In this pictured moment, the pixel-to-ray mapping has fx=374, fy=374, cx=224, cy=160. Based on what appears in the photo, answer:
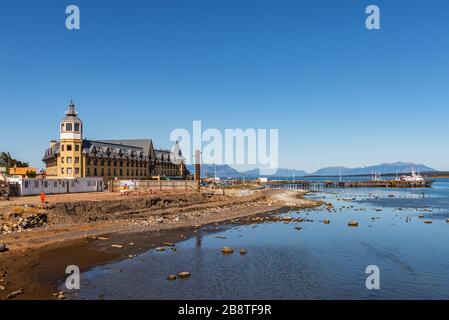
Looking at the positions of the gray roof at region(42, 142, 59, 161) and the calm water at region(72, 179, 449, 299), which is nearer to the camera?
the calm water at region(72, 179, 449, 299)

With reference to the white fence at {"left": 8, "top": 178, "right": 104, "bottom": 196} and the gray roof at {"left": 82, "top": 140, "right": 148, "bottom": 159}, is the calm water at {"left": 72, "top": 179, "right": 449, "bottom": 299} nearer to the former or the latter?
the white fence at {"left": 8, "top": 178, "right": 104, "bottom": 196}

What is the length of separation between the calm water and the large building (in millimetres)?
54796

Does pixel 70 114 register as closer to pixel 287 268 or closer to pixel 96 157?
pixel 96 157

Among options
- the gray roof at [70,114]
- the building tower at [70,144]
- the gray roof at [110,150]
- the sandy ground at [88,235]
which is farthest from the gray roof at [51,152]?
the sandy ground at [88,235]

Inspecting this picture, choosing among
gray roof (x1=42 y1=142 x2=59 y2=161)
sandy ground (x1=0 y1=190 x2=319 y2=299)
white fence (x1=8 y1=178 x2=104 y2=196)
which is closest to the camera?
sandy ground (x1=0 y1=190 x2=319 y2=299)

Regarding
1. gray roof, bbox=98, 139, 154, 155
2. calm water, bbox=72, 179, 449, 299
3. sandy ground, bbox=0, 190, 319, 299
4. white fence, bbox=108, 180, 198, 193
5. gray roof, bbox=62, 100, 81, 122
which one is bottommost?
calm water, bbox=72, 179, 449, 299

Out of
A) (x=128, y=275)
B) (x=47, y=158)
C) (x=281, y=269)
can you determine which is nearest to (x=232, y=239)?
(x=281, y=269)

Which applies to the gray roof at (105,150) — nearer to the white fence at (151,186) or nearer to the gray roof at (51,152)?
the gray roof at (51,152)

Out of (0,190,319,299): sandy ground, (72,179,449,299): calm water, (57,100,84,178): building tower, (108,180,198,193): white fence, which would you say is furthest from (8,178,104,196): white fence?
Answer: (72,179,449,299): calm water

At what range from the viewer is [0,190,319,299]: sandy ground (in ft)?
73.6

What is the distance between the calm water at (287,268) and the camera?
2052cm

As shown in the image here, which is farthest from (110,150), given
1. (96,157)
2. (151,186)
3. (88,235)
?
(88,235)

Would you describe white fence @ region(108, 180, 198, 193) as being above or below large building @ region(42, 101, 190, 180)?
below

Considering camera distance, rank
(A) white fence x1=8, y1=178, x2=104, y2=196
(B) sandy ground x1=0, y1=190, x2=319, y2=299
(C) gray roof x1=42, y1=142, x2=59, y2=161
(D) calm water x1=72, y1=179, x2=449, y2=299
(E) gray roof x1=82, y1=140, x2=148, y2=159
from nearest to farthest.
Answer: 1. (D) calm water x1=72, y1=179, x2=449, y2=299
2. (B) sandy ground x1=0, y1=190, x2=319, y2=299
3. (A) white fence x1=8, y1=178, x2=104, y2=196
4. (E) gray roof x1=82, y1=140, x2=148, y2=159
5. (C) gray roof x1=42, y1=142, x2=59, y2=161
